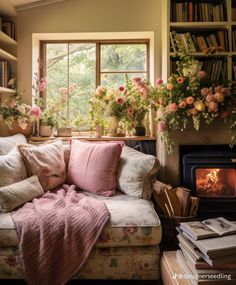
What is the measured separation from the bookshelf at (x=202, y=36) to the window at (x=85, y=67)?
1.84 ft

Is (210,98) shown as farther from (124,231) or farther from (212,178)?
(124,231)

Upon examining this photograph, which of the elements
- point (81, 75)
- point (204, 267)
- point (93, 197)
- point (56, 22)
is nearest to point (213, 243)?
point (204, 267)

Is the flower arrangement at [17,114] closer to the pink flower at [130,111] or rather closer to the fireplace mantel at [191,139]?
the pink flower at [130,111]

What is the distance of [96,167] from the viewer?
7.58 ft

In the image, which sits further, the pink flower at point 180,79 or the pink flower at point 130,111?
the pink flower at point 130,111

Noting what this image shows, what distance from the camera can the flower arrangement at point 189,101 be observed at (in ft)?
7.72

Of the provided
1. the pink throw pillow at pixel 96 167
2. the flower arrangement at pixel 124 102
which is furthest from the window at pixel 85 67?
the pink throw pillow at pixel 96 167

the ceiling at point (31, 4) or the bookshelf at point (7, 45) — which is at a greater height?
the ceiling at point (31, 4)

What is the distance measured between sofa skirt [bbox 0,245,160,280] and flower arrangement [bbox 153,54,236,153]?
1.03 m

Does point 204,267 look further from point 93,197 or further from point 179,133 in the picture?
point 179,133

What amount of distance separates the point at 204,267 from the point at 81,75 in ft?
7.88

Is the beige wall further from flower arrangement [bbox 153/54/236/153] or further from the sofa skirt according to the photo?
the sofa skirt

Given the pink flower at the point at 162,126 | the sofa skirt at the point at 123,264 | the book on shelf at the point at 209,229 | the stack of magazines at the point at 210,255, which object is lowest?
the sofa skirt at the point at 123,264

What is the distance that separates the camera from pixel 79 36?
3068mm
